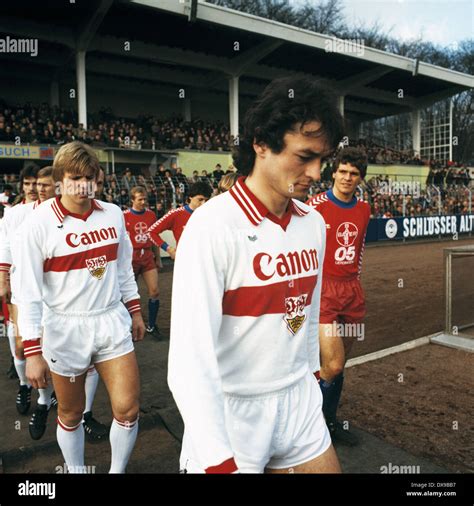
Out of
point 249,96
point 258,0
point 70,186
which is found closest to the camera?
point 70,186

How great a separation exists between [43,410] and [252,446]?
9.91ft

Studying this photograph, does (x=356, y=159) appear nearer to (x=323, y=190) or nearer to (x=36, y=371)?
(x=36, y=371)

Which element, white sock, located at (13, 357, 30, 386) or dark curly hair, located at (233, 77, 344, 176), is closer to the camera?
dark curly hair, located at (233, 77, 344, 176)

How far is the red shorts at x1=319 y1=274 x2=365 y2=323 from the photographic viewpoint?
424 centimetres

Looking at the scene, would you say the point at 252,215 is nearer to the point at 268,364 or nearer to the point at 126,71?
the point at 268,364

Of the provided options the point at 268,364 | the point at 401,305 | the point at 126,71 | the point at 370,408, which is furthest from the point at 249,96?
the point at 268,364

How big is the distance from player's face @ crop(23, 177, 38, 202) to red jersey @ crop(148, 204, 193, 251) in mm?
2017

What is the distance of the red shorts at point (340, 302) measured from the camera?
4238mm

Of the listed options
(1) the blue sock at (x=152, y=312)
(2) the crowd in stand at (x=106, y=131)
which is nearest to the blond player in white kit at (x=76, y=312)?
(1) the blue sock at (x=152, y=312)

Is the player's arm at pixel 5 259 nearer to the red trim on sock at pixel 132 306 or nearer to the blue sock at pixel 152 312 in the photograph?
the red trim on sock at pixel 132 306

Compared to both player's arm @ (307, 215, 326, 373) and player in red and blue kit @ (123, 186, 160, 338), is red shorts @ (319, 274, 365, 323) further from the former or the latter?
player in red and blue kit @ (123, 186, 160, 338)

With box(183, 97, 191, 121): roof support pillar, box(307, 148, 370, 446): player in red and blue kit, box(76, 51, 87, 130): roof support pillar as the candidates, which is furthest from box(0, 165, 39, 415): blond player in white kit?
box(183, 97, 191, 121): roof support pillar

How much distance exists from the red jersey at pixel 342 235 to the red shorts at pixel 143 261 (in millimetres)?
4128
